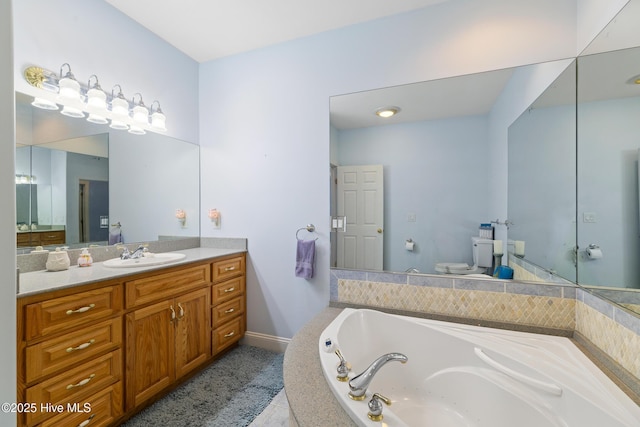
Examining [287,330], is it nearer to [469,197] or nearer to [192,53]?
[469,197]

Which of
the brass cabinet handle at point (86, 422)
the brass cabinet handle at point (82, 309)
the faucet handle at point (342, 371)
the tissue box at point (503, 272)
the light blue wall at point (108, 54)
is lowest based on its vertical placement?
the brass cabinet handle at point (86, 422)

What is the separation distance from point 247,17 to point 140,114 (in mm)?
1144

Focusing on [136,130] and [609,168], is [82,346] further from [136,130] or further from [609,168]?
[609,168]

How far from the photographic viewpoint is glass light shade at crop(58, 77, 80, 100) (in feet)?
5.65

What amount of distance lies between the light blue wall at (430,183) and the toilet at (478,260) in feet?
0.11

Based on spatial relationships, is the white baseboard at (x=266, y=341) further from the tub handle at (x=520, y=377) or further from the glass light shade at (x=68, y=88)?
the glass light shade at (x=68, y=88)

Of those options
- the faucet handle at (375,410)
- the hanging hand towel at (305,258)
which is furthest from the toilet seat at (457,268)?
the faucet handle at (375,410)

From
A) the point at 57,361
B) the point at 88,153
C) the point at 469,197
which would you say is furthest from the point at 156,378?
the point at 469,197

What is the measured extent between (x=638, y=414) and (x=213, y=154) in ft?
10.1

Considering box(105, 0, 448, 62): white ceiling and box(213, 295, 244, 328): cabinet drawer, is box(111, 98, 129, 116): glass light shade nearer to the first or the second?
box(105, 0, 448, 62): white ceiling

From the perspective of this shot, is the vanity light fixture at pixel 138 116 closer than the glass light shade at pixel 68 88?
No

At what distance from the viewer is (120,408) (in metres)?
1.55

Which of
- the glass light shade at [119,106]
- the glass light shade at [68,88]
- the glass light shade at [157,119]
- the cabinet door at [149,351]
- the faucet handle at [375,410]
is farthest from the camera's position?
the glass light shade at [157,119]

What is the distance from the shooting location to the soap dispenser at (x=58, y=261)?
1.63 meters
